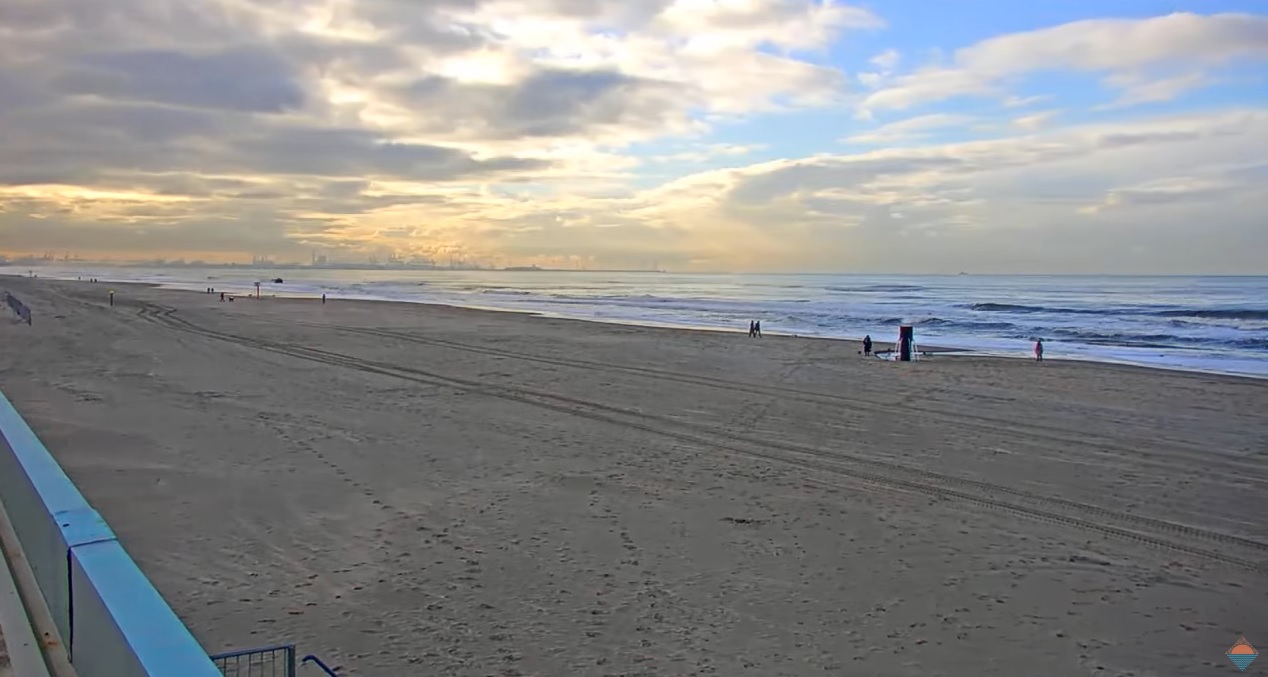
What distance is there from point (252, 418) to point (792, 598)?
27.9 feet

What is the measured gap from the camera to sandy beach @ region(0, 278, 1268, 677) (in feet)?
16.0

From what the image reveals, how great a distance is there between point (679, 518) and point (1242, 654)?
3.94 metres

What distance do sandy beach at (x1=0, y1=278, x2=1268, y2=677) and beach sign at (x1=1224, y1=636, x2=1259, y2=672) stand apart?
67mm

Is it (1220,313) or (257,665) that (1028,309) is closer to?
(1220,313)

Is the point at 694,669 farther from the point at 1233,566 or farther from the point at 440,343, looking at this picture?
the point at 440,343

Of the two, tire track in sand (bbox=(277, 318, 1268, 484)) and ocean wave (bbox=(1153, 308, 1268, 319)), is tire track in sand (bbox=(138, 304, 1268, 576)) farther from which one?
ocean wave (bbox=(1153, 308, 1268, 319))

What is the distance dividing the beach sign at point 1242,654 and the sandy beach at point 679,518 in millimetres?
67

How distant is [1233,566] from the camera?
622 centimetres

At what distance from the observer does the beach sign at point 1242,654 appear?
469 cm

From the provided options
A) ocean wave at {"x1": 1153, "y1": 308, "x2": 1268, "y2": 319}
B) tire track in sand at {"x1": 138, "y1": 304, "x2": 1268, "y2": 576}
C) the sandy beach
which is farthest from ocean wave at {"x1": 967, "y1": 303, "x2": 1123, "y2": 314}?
Result: tire track in sand at {"x1": 138, "y1": 304, "x2": 1268, "y2": 576}

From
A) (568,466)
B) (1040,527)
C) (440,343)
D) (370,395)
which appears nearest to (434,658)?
(568,466)

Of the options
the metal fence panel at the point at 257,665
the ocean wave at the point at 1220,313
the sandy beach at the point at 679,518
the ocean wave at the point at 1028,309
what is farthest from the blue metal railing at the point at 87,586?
the ocean wave at the point at 1028,309

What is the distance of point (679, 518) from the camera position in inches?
283

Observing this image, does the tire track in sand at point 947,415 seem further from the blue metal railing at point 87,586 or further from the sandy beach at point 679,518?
the blue metal railing at point 87,586
